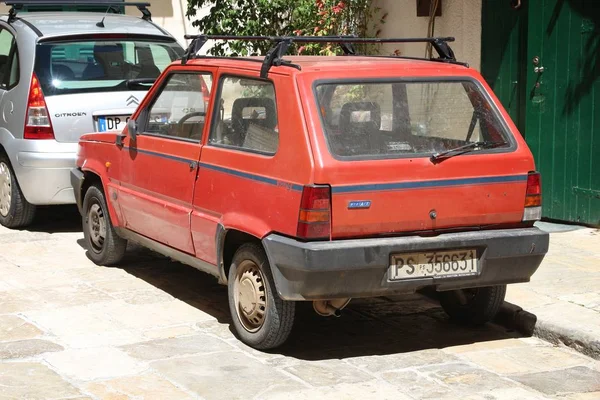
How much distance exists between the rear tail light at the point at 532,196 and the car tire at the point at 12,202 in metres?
5.46

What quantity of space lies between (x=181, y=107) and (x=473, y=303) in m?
2.38

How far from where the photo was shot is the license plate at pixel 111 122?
10.4 m

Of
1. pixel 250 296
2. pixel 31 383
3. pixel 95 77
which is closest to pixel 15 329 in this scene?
pixel 31 383

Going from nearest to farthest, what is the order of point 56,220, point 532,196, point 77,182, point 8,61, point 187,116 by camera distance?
point 532,196
point 187,116
point 77,182
point 8,61
point 56,220

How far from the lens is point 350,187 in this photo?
6.34 meters

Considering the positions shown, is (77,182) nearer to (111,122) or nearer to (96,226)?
(96,226)

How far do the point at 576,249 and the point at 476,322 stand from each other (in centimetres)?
227

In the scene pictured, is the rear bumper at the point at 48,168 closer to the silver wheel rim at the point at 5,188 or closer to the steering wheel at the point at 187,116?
the silver wheel rim at the point at 5,188

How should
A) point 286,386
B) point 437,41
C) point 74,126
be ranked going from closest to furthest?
point 286,386 < point 437,41 < point 74,126

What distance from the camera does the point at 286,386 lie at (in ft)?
20.4

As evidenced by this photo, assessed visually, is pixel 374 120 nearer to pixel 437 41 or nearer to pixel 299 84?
pixel 299 84

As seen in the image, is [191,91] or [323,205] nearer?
[323,205]

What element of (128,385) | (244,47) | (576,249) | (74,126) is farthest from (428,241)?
(244,47)

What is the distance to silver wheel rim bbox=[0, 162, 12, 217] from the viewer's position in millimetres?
10766
